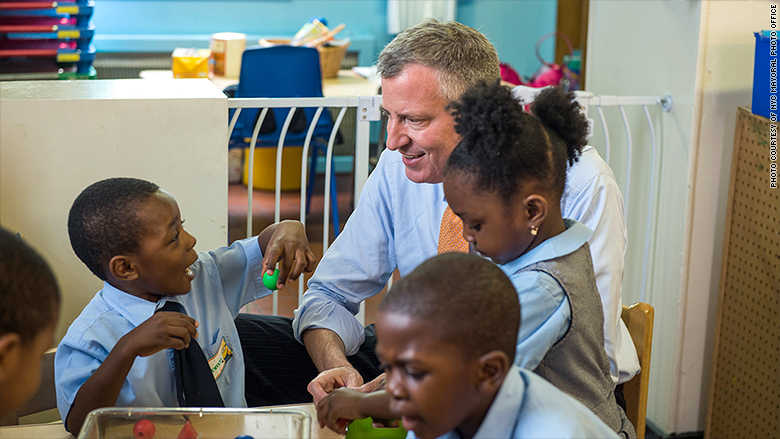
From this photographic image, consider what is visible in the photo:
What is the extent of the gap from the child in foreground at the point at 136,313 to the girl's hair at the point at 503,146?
0.49 metres

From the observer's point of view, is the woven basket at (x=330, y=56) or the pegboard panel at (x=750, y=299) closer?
the pegboard panel at (x=750, y=299)

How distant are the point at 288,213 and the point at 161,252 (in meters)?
3.39

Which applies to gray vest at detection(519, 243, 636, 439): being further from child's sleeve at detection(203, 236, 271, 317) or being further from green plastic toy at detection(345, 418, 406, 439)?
child's sleeve at detection(203, 236, 271, 317)

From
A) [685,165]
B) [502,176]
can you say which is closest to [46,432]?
[502,176]

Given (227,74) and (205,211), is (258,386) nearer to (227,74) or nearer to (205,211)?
(205,211)

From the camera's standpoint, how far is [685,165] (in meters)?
2.30

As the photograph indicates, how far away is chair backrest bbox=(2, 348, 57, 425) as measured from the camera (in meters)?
1.39

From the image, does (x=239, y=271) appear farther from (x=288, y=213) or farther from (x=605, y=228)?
(x=288, y=213)

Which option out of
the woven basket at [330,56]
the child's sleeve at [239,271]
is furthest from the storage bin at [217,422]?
the woven basket at [330,56]

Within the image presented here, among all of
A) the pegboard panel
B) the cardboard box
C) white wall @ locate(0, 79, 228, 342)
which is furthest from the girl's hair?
the cardboard box

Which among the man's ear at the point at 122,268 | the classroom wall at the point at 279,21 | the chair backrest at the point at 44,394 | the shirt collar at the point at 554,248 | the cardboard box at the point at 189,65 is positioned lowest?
the chair backrest at the point at 44,394

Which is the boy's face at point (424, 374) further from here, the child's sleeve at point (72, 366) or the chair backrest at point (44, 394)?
the chair backrest at point (44, 394)

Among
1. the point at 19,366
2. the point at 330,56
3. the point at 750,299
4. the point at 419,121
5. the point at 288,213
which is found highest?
the point at 330,56

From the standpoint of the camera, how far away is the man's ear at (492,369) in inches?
32.5
